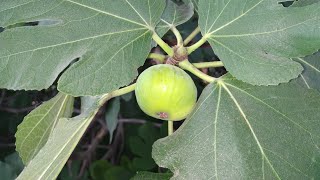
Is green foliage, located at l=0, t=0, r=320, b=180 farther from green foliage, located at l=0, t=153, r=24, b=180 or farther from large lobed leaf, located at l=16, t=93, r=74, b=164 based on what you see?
green foliage, located at l=0, t=153, r=24, b=180

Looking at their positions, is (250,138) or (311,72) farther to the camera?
(311,72)

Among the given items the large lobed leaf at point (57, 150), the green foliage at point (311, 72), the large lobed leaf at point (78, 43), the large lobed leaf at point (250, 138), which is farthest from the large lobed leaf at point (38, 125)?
the green foliage at point (311, 72)

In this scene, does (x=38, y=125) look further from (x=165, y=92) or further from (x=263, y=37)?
(x=263, y=37)

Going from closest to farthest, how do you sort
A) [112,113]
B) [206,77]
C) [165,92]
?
1. [165,92]
2. [206,77]
3. [112,113]

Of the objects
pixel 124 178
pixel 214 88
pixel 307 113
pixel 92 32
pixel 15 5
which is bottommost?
pixel 124 178

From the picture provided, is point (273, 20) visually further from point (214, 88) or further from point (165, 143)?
point (165, 143)

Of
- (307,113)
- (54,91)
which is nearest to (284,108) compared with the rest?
(307,113)

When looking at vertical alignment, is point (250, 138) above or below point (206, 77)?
below

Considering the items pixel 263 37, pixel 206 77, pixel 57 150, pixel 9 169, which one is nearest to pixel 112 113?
pixel 9 169
